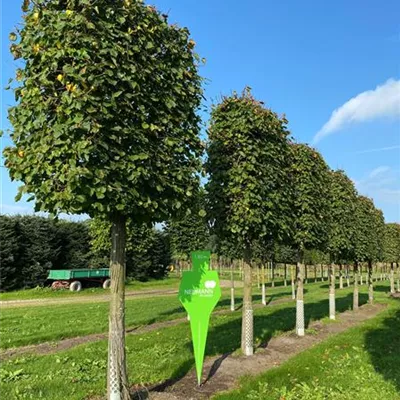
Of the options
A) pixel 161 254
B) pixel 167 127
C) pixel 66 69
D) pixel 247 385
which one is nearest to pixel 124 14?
pixel 66 69


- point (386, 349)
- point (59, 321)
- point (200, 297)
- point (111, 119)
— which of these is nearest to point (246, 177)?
point (200, 297)

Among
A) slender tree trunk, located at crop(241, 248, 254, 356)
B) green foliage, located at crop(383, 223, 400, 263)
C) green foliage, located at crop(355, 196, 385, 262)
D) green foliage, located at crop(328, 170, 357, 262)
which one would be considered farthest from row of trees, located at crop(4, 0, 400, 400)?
green foliage, located at crop(383, 223, 400, 263)

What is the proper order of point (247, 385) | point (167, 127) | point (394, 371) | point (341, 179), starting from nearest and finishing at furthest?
1. point (167, 127)
2. point (247, 385)
3. point (394, 371)
4. point (341, 179)

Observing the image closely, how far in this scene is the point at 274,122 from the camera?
981 centimetres

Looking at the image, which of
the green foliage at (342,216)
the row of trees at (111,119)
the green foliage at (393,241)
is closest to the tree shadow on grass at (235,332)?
the row of trees at (111,119)

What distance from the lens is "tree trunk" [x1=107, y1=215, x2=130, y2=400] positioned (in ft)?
18.4

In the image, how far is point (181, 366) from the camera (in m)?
8.23

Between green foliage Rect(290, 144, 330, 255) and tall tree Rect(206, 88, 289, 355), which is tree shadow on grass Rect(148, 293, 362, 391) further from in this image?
green foliage Rect(290, 144, 330, 255)

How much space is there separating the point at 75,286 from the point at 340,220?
2149cm

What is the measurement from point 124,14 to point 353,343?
1013cm

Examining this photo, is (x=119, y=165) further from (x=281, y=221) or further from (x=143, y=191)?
(x=281, y=221)

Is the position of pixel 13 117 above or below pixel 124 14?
below

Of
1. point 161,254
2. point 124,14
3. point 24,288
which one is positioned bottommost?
point 24,288

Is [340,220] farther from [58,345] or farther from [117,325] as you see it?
[117,325]
